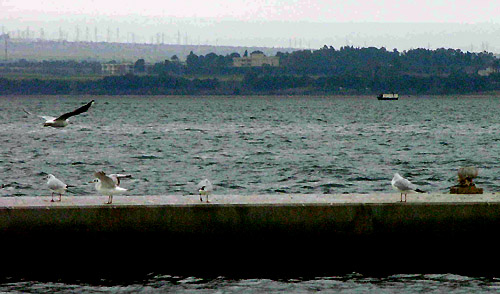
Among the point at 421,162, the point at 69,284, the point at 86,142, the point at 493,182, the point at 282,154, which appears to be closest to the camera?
the point at 69,284

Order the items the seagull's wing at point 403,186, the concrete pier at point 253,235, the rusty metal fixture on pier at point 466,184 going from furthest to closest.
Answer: the rusty metal fixture on pier at point 466,184
the seagull's wing at point 403,186
the concrete pier at point 253,235

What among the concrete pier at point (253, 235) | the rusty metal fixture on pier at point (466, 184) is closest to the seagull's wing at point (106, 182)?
the concrete pier at point (253, 235)

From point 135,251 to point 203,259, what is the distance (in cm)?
128

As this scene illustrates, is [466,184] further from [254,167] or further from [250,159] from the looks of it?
[250,159]

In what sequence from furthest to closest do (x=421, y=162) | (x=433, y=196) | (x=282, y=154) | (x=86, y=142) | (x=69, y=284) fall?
(x=86, y=142), (x=282, y=154), (x=421, y=162), (x=433, y=196), (x=69, y=284)

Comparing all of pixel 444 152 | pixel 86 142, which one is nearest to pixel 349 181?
pixel 444 152

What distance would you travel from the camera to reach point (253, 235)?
1861cm

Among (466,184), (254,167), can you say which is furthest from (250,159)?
(466,184)

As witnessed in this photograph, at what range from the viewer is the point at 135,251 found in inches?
731

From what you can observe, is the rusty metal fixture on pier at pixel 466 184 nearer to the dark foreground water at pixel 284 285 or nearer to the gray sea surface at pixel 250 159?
the dark foreground water at pixel 284 285

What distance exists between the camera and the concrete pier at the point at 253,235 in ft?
60.1

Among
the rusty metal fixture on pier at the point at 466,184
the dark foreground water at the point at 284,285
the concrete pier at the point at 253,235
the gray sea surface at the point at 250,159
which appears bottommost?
the gray sea surface at the point at 250,159

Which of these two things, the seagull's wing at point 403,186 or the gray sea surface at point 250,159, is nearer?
the seagull's wing at point 403,186

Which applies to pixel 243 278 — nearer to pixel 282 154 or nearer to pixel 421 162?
pixel 421 162
